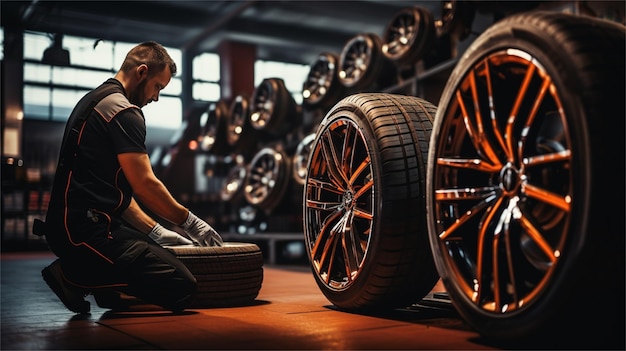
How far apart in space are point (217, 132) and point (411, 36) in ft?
11.2

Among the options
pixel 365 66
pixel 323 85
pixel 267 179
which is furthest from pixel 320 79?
pixel 267 179

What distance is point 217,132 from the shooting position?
26.2 ft

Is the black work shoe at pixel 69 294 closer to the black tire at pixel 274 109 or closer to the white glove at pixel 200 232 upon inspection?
the white glove at pixel 200 232

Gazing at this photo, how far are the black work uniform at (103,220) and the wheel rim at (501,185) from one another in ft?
3.46

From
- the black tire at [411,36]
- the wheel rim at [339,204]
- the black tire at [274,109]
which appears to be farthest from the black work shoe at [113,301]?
the black tire at [274,109]

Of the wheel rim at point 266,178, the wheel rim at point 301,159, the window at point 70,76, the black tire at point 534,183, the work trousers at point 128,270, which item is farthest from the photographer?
the window at point 70,76

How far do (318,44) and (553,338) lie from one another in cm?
1299

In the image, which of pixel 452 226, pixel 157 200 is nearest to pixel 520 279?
pixel 452 226

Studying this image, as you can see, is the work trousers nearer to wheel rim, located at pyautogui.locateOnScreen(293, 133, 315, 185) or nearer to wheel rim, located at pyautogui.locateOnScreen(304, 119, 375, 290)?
wheel rim, located at pyautogui.locateOnScreen(304, 119, 375, 290)

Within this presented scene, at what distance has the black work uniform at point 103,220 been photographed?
2.28m

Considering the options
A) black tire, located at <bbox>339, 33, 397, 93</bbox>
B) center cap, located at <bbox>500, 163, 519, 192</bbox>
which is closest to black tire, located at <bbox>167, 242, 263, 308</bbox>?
center cap, located at <bbox>500, 163, 519, 192</bbox>

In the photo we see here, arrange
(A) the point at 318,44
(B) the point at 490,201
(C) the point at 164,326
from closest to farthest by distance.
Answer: (B) the point at 490,201, (C) the point at 164,326, (A) the point at 318,44

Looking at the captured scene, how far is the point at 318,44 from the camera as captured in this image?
45.9ft

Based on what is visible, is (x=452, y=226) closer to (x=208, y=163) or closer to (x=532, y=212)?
(x=532, y=212)
